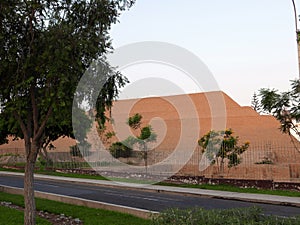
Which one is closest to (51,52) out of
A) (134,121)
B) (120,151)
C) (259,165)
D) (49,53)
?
(49,53)

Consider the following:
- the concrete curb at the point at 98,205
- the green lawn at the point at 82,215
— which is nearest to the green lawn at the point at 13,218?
the green lawn at the point at 82,215

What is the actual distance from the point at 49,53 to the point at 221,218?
5.07m

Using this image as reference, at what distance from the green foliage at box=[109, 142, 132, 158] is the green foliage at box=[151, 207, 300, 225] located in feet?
79.8

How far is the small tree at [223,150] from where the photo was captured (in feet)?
68.8

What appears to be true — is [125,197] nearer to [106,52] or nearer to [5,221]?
[5,221]

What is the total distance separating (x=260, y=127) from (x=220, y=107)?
7.08 metres

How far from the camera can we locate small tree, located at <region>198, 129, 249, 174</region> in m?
21.0

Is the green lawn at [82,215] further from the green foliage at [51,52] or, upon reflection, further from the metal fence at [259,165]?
the metal fence at [259,165]

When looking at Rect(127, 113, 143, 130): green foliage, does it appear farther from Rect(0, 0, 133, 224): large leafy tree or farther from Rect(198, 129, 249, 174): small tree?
Rect(0, 0, 133, 224): large leafy tree

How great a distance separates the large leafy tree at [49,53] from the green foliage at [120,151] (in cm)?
2087

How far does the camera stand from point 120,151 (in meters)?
31.6

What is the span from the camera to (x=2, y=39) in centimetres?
852

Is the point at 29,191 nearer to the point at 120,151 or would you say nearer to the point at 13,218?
the point at 13,218

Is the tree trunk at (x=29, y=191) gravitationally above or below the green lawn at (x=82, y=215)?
above
